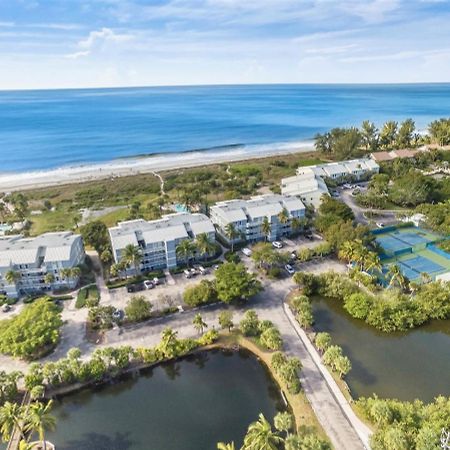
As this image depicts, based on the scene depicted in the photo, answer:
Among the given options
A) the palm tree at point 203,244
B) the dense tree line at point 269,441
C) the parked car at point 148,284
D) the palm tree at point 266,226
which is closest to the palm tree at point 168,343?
the dense tree line at point 269,441

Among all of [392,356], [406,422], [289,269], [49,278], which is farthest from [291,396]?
[49,278]

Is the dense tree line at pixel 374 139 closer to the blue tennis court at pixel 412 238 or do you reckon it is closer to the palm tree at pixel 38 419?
the blue tennis court at pixel 412 238

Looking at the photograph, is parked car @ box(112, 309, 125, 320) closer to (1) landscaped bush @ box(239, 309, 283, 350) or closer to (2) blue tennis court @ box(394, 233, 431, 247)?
(1) landscaped bush @ box(239, 309, 283, 350)

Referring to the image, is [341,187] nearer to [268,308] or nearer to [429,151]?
[429,151]

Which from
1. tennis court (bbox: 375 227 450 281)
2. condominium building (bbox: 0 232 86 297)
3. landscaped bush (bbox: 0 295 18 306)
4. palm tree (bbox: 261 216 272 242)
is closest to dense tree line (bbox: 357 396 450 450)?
tennis court (bbox: 375 227 450 281)

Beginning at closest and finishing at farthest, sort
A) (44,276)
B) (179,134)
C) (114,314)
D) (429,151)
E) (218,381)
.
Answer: (218,381) → (114,314) → (44,276) → (429,151) → (179,134)

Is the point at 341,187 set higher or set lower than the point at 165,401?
higher

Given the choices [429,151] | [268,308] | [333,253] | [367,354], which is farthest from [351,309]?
[429,151]

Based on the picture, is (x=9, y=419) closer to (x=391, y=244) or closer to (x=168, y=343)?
(x=168, y=343)
